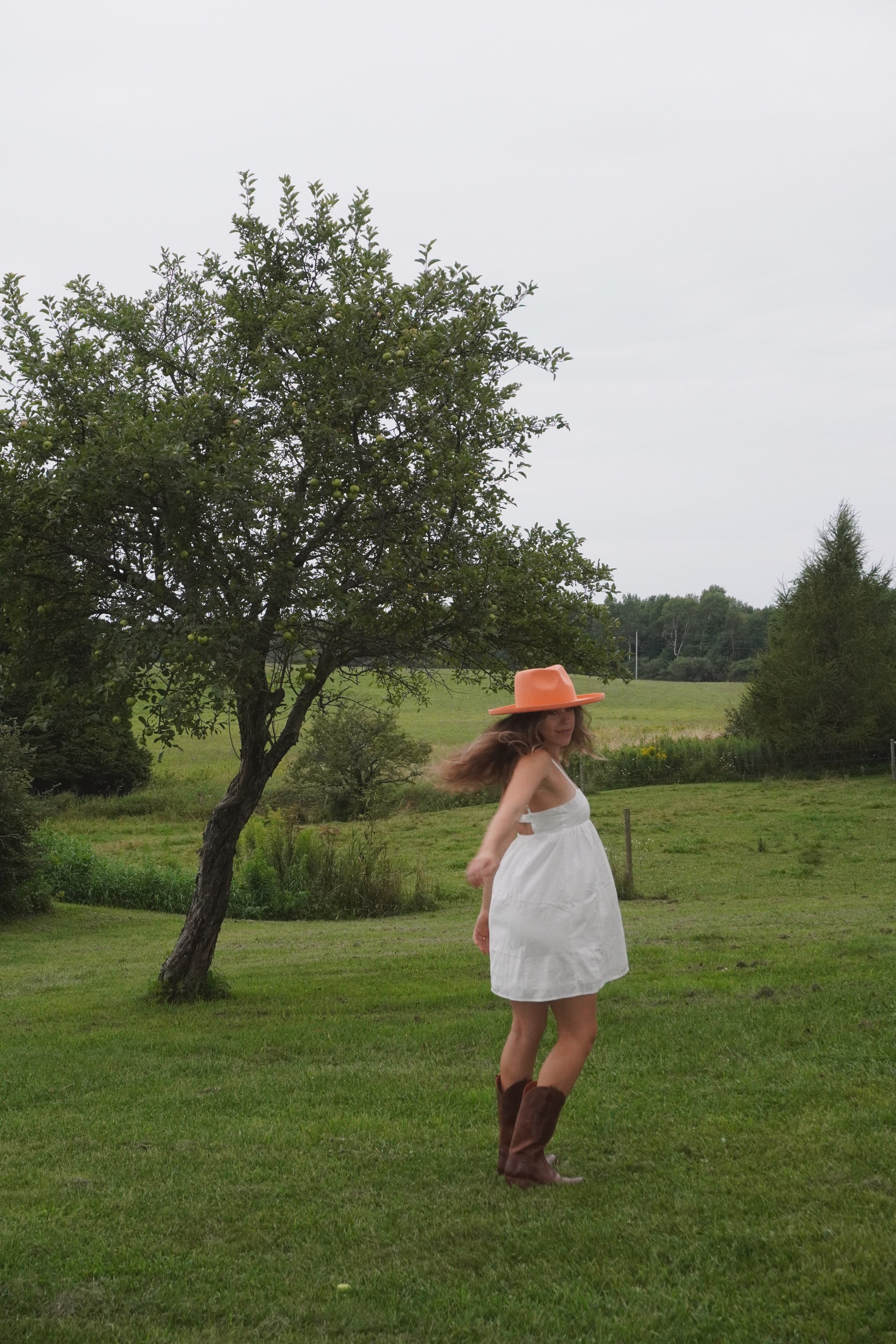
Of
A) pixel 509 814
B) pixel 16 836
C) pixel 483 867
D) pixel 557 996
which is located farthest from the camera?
pixel 16 836

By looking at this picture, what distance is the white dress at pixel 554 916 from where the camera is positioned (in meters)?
5.05

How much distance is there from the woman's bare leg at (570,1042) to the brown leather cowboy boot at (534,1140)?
0.20 feet

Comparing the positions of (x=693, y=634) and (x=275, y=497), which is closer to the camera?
(x=275, y=497)

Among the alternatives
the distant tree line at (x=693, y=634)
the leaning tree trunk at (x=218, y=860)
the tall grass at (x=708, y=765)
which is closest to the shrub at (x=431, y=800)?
the tall grass at (x=708, y=765)

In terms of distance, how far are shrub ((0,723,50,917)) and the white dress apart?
16853 mm

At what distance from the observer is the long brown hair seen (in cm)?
538

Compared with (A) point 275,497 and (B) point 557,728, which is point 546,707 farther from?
(A) point 275,497

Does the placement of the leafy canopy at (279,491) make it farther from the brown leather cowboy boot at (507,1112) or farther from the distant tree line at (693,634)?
the distant tree line at (693,634)

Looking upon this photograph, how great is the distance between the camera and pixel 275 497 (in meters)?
9.34

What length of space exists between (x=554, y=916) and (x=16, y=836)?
57.1 ft

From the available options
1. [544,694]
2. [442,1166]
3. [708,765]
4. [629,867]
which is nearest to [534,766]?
[544,694]

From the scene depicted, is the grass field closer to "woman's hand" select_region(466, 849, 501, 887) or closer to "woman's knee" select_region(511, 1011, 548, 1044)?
"woman's knee" select_region(511, 1011, 548, 1044)

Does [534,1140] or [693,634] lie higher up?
[693,634]

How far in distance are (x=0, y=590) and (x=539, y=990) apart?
6.08 meters
